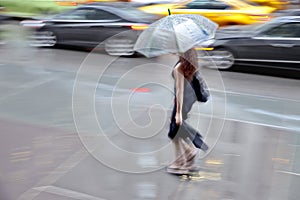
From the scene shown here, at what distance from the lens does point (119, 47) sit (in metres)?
10.9

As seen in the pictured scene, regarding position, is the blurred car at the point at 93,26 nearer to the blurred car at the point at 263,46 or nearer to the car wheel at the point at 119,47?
the car wheel at the point at 119,47

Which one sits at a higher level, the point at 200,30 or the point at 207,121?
the point at 200,30

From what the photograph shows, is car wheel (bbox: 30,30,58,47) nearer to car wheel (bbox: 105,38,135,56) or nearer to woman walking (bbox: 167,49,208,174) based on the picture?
car wheel (bbox: 105,38,135,56)

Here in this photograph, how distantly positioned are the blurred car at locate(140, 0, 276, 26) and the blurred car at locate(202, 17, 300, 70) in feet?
8.76

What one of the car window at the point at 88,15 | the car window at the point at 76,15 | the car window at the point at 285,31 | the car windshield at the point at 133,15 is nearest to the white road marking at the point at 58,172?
the car window at the point at 285,31

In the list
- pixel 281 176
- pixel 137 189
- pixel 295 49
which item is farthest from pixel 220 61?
pixel 137 189

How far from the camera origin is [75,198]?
4621 millimetres

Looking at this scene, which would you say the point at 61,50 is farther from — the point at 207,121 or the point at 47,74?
the point at 207,121

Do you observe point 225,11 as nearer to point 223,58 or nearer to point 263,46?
point 223,58

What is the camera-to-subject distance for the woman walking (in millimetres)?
4805

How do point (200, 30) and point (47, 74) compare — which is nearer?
point (200, 30)

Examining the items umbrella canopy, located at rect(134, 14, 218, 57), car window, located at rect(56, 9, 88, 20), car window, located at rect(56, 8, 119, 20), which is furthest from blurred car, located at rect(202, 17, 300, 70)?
umbrella canopy, located at rect(134, 14, 218, 57)

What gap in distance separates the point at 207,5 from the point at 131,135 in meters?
8.31

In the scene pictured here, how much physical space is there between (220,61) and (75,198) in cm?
646
